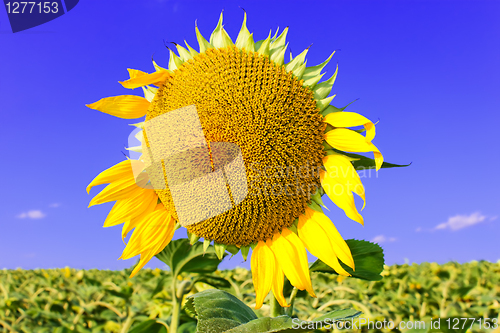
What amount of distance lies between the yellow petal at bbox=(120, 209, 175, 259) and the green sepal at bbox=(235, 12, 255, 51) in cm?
107

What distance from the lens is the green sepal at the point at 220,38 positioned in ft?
6.25

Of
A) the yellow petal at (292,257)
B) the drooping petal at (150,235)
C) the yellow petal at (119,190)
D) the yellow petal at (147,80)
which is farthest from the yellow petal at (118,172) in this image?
the yellow petal at (292,257)

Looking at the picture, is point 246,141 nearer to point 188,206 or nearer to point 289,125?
point 289,125

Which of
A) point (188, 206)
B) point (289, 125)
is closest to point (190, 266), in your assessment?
point (188, 206)

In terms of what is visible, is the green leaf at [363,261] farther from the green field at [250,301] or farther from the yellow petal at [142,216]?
the yellow petal at [142,216]

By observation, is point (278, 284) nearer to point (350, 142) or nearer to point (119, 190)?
point (350, 142)

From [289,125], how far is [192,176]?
57cm

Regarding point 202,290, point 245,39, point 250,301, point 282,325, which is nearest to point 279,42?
point 245,39

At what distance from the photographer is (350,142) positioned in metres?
1.86

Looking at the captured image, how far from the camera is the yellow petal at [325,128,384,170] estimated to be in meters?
1.81

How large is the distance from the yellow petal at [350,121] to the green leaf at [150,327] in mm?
1959

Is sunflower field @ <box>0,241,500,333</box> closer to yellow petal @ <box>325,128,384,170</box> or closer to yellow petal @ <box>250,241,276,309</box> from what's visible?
yellow petal @ <box>250,241,276,309</box>

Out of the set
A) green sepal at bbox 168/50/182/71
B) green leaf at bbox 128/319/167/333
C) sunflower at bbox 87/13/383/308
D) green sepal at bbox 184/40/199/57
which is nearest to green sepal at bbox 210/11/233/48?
sunflower at bbox 87/13/383/308

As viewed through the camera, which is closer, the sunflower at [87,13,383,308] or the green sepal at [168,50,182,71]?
the sunflower at [87,13,383,308]
